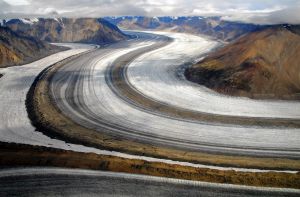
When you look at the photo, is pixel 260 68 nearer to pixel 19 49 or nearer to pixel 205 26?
pixel 19 49

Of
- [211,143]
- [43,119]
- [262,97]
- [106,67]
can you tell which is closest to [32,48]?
[106,67]

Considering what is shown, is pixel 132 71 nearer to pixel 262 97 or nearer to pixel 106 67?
pixel 106 67

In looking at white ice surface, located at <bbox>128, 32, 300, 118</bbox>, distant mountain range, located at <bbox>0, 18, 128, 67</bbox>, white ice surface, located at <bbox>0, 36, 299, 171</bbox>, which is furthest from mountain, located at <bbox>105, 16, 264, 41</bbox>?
white ice surface, located at <bbox>0, 36, 299, 171</bbox>

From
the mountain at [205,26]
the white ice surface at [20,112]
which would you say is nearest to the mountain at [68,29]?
the mountain at [205,26]

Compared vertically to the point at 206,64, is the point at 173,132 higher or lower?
lower

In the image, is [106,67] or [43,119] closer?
[43,119]
